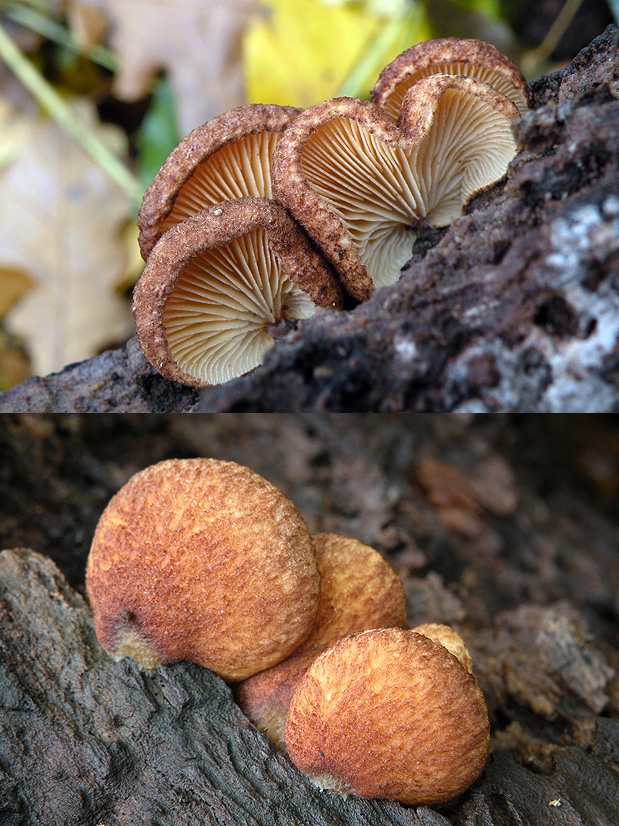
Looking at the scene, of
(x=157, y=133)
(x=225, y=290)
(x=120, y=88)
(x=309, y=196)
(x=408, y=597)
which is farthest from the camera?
(x=120, y=88)

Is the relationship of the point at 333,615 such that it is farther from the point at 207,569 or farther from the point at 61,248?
the point at 61,248

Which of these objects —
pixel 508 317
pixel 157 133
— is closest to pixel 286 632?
pixel 508 317

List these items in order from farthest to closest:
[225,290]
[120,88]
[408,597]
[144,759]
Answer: [120,88], [408,597], [225,290], [144,759]

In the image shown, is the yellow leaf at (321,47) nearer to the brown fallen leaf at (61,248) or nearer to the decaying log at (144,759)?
the brown fallen leaf at (61,248)

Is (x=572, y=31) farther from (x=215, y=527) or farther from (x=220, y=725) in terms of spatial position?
(x=220, y=725)

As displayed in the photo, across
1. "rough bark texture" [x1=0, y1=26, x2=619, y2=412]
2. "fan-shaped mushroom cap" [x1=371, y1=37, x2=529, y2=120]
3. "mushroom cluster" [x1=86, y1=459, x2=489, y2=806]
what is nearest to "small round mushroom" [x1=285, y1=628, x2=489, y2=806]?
"mushroom cluster" [x1=86, y1=459, x2=489, y2=806]
